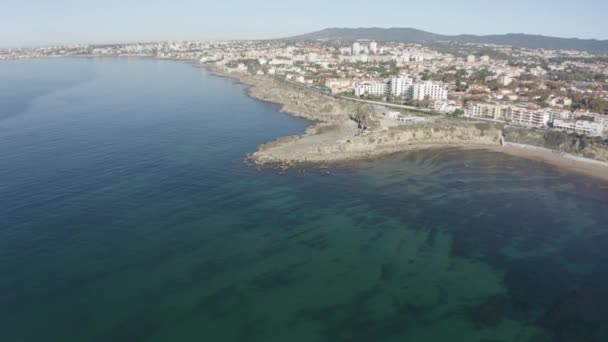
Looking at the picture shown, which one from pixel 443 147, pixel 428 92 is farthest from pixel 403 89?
pixel 443 147

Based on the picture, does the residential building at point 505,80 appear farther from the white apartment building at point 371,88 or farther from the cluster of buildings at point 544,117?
the cluster of buildings at point 544,117

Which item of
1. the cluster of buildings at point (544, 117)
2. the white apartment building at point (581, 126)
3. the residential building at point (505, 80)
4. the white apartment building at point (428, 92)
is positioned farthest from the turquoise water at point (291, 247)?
the residential building at point (505, 80)

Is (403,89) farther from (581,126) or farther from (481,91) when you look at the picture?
(581,126)

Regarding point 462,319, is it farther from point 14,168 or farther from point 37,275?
point 14,168

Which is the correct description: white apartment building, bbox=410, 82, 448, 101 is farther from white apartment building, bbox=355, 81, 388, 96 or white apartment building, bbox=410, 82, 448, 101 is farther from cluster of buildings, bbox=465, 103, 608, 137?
cluster of buildings, bbox=465, 103, 608, 137

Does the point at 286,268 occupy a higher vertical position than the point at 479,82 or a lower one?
lower

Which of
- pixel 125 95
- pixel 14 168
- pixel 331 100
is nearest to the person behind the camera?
pixel 14 168

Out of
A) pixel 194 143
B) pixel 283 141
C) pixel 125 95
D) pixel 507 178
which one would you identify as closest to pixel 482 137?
pixel 507 178

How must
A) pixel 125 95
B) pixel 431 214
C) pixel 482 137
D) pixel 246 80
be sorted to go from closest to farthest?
pixel 431 214 < pixel 482 137 < pixel 125 95 < pixel 246 80
